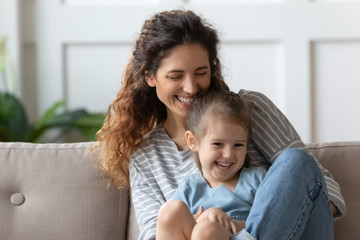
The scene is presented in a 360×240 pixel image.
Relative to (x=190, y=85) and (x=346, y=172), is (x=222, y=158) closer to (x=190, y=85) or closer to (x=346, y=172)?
→ (x=190, y=85)

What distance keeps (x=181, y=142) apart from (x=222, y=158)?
271 millimetres

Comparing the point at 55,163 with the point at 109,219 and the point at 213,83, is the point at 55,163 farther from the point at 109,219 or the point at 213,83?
the point at 213,83

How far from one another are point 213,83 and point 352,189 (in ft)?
1.70

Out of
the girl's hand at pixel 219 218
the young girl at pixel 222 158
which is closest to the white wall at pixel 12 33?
the young girl at pixel 222 158

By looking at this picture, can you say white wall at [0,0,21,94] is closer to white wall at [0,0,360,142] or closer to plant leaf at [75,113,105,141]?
white wall at [0,0,360,142]

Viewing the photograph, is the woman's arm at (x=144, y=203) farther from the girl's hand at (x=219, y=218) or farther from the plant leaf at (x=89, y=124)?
the plant leaf at (x=89, y=124)

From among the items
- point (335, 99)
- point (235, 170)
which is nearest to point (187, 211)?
point (235, 170)

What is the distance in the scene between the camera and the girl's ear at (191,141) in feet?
5.96

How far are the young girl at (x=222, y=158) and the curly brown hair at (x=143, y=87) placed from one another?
0.14 meters

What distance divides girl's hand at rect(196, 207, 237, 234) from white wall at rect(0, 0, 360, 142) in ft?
5.14

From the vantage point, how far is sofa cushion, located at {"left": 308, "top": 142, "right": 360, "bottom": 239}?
1.87 m

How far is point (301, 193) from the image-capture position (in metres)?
1.52

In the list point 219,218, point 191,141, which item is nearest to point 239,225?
point 219,218

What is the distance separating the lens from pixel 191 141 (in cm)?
183
